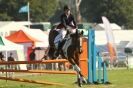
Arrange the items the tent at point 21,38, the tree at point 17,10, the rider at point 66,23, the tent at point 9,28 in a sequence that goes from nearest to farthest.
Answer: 1. the rider at point 66,23
2. the tent at point 21,38
3. the tent at point 9,28
4. the tree at point 17,10

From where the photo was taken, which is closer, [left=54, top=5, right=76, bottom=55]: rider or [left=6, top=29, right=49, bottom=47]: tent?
[left=54, top=5, right=76, bottom=55]: rider

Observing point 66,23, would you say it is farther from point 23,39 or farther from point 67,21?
point 23,39

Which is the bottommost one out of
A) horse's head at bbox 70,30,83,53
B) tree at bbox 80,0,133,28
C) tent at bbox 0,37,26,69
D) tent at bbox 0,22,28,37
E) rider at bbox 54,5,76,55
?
tent at bbox 0,37,26,69

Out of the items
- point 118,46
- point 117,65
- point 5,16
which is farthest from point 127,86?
point 5,16

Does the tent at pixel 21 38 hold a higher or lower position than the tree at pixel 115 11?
lower

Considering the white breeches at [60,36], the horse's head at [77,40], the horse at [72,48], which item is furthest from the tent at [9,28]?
the horse's head at [77,40]

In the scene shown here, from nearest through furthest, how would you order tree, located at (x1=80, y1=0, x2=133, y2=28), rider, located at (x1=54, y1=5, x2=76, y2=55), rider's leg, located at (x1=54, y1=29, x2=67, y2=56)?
rider, located at (x1=54, y1=5, x2=76, y2=55)
rider's leg, located at (x1=54, y1=29, x2=67, y2=56)
tree, located at (x1=80, y1=0, x2=133, y2=28)

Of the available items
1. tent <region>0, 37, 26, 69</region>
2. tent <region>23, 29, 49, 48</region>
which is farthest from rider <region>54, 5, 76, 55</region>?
tent <region>23, 29, 49, 48</region>

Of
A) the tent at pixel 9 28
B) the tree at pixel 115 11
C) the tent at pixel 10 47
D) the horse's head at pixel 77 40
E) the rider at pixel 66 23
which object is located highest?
the tree at pixel 115 11

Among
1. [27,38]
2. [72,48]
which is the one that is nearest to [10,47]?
[27,38]

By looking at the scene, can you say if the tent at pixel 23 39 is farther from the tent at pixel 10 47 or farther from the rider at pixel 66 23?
the rider at pixel 66 23

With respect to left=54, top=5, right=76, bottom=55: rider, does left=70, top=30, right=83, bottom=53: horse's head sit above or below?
below

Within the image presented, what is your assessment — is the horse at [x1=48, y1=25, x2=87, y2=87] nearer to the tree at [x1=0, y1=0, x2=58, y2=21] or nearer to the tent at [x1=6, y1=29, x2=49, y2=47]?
the tent at [x1=6, y1=29, x2=49, y2=47]

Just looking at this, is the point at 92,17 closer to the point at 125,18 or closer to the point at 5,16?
the point at 125,18
